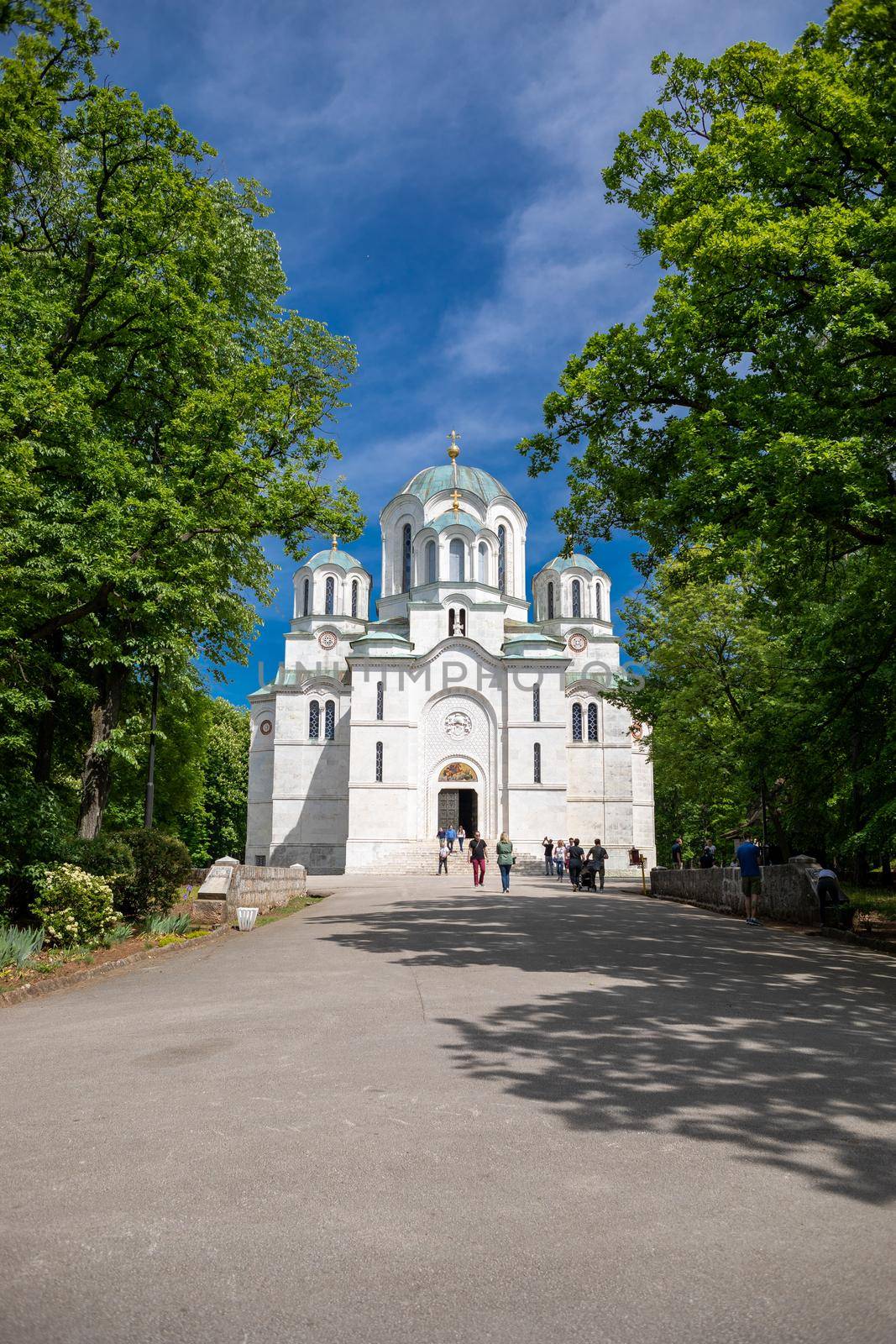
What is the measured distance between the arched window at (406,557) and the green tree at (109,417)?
34085mm

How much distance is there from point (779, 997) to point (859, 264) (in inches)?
303

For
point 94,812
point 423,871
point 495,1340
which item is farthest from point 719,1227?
point 423,871

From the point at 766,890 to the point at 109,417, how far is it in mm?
15149

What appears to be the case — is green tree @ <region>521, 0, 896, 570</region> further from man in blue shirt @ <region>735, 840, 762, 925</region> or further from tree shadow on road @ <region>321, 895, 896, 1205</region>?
man in blue shirt @ <region>735, 840, 762, 925</region>

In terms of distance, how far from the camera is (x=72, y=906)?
1291cm

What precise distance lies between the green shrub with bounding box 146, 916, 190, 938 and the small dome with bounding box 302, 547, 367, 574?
40069 mm

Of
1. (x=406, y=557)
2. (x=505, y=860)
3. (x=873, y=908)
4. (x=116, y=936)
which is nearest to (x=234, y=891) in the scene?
(x=116, y=936)

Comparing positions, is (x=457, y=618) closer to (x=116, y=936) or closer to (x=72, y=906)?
(x=116, y=936)

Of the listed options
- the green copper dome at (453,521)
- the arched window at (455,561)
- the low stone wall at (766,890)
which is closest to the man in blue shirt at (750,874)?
the low stone wall at (766,890)

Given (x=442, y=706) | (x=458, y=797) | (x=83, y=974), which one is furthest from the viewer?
(x=442, y=706)

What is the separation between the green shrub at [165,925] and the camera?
47.0ft

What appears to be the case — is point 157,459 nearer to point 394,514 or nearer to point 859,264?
point 859,264

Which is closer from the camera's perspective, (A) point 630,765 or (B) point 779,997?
(B) point 779,997

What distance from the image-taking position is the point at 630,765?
4869 centimetres
